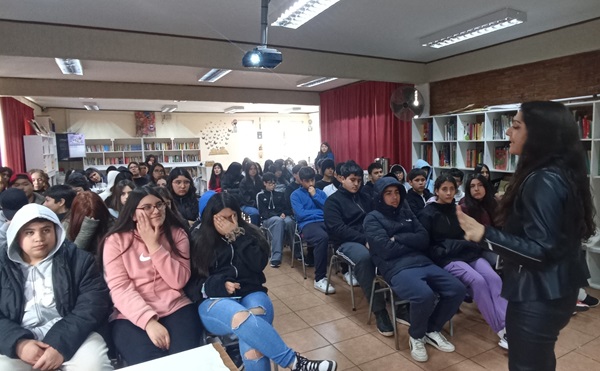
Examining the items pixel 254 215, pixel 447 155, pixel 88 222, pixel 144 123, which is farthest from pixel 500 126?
pixel 144 123

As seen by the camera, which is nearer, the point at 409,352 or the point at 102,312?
the point at 102,312

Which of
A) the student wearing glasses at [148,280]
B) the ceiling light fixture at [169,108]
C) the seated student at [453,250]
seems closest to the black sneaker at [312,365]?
the student wearing glasses at [148,280]

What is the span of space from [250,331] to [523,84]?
4.51 metres

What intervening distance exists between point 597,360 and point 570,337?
0.30 m

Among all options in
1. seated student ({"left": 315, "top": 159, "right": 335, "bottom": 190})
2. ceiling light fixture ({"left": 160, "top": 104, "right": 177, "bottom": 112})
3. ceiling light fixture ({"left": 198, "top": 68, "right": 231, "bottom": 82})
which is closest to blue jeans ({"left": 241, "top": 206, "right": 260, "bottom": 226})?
seated student ({"left": 315, "top": 159, "right": 335, "bottom": 190})

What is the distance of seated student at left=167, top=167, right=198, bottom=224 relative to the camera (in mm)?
3813

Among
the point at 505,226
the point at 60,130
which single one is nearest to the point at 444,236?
the point at 505,226

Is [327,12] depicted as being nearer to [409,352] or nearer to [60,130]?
[409,352]

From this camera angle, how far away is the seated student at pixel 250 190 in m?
5.04

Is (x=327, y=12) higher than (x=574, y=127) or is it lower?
higher

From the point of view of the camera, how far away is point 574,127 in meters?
1.36

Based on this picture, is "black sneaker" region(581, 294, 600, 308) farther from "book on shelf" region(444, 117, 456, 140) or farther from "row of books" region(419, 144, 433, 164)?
"row of books" region(419, 144, 433, 164)

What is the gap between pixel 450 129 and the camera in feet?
17.2

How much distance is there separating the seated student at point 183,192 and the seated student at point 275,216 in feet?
3.32
